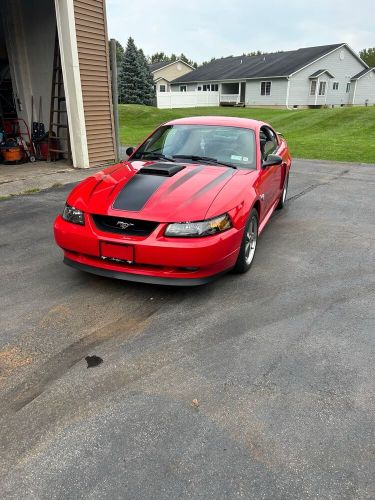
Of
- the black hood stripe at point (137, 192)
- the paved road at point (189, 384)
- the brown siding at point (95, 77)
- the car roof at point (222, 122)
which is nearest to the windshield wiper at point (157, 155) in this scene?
the car roof at point (222, 122)

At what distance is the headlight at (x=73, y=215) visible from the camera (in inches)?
140

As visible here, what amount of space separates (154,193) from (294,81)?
3639 cm

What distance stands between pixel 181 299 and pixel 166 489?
6.15 feet

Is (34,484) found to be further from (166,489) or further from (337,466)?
(337,466)

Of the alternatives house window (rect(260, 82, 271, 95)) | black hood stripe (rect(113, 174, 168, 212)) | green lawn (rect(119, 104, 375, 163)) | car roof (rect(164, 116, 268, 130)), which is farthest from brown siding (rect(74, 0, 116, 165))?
house window (rect(260, 82, 271, 95))

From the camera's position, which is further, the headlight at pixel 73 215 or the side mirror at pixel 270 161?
the side mirror at pixel 270 161

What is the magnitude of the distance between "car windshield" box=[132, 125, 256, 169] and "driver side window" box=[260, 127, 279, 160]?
26 centimetres

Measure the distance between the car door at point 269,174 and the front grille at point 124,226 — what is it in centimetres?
157

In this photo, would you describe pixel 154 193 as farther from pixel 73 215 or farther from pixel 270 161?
pixel 270 161

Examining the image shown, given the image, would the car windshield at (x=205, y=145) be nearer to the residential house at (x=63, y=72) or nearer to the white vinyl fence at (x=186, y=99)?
the residential house at (x=63, y=72)

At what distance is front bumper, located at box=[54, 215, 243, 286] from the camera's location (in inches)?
127

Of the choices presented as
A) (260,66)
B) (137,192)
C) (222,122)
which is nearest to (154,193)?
(137,192)

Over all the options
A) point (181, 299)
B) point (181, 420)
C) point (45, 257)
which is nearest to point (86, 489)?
point (181, 420)

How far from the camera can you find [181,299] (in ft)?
11.8
